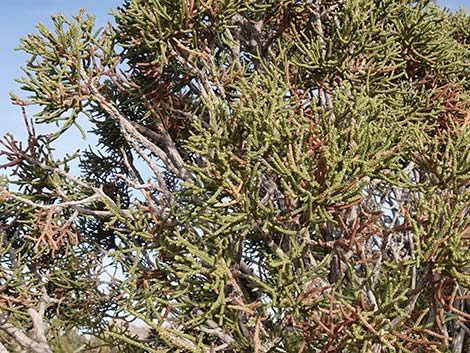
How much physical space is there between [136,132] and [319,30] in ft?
11.9

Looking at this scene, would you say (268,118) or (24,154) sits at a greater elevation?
(268,118)

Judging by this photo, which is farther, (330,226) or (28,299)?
(28,299)

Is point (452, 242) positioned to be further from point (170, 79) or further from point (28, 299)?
point (28, 299)

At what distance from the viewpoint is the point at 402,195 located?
35.3ft

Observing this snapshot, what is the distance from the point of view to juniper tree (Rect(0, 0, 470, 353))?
702 centimetres

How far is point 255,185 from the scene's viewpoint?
23.8 ft

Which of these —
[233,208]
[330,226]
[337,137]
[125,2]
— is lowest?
[233,208]

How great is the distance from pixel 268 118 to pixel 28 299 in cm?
549

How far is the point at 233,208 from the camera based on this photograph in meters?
Answer: 7.39

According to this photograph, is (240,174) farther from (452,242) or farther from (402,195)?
(402,195)

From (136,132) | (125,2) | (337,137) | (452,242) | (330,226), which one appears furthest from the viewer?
(125,2)

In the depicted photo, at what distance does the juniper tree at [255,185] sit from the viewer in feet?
23.0

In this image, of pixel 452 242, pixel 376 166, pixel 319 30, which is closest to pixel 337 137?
pixel 376 166

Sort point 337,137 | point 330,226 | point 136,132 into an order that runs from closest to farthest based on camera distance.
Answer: point 337,137
point 330,226
point 136,132
